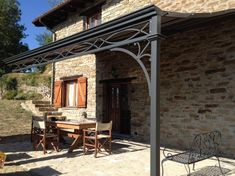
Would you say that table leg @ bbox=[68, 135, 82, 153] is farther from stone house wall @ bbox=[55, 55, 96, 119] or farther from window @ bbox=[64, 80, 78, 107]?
window @ bbox=[64, 80, 78, 107]

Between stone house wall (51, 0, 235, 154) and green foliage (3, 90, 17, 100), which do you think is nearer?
stone house wall (51, 0, 235, 154)

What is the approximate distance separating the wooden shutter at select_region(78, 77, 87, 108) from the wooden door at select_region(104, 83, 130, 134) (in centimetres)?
86

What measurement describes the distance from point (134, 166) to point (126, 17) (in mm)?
2920

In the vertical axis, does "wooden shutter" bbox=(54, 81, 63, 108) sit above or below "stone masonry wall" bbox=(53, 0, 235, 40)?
below

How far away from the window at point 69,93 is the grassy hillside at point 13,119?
155 cm

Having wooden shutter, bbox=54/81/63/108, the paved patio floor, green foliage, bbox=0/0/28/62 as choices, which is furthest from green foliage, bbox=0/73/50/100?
the paved patio floor

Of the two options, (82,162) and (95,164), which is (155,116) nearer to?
(95,164)

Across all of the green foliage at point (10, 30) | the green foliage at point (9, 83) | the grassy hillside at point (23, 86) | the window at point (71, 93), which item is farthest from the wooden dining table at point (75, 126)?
the green foliage at point (10, 30)

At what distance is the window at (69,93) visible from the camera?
10.9 metres

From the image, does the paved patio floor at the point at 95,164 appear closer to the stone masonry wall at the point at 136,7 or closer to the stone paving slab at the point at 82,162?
the stone paving slab at the point at 82,162

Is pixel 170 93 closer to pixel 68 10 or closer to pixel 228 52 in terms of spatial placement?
pixel 228 52

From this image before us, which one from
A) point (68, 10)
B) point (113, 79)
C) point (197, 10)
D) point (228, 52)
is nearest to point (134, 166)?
point (228, 52)

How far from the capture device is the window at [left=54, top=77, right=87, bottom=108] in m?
10.9

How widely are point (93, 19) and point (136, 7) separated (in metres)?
2.70
